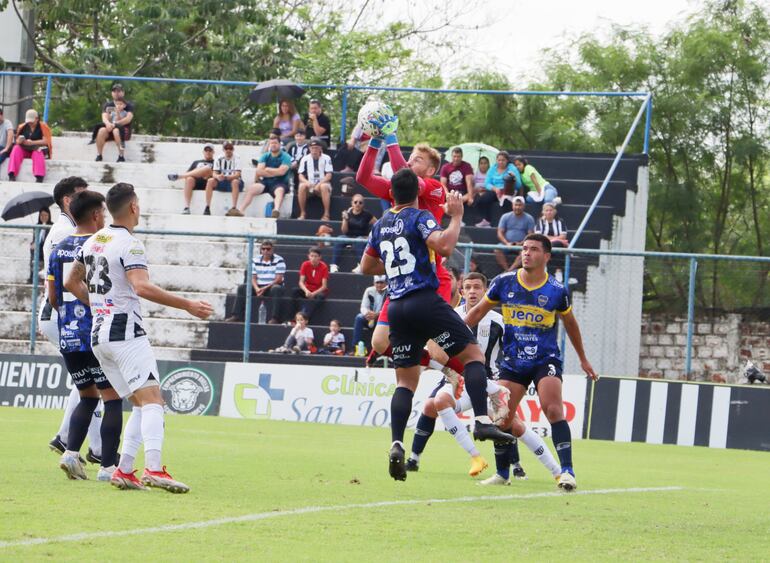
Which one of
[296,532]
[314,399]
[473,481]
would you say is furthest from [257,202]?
[296,532]

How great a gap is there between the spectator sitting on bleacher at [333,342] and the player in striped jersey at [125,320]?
12799mm

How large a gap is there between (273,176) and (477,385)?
1694cm

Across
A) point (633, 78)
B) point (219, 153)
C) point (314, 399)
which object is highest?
point (633, 78)

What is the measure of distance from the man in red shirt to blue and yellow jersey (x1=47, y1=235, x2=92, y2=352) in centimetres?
1251

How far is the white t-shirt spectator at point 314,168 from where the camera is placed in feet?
84.7

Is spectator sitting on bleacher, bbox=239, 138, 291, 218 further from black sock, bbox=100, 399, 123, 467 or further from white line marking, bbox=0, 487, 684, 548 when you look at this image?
black sock, bbox=100, 399, 123, 467

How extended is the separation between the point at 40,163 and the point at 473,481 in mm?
18769

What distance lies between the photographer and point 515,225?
23422 mm

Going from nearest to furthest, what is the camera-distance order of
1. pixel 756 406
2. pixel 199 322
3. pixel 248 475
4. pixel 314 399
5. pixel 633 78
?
1. pixel 248 475
2. pixel 756 406
3. pixel 314 399
4. pixel 199 322
5. pixel 633 78

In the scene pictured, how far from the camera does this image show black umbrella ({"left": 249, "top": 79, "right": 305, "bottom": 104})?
2805cm

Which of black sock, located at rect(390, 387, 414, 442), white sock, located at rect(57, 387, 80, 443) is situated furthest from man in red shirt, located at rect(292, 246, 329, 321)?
black sock, located at rect(390, 387, 414, 442)

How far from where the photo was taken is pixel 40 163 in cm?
2789

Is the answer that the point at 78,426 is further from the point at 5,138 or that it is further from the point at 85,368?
the point at 5,138

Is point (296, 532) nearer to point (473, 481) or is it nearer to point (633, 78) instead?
point (473, 481)
